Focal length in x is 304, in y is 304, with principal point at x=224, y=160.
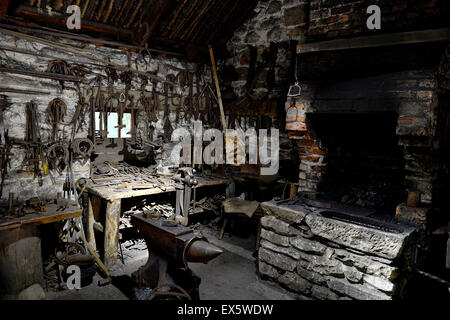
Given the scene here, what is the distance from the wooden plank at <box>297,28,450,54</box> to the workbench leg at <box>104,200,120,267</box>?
10.3 feet

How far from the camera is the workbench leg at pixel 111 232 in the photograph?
3.99m

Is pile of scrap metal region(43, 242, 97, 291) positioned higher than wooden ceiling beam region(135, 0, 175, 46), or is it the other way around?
wooden ceiling beam region(135, 0, 175, 46)

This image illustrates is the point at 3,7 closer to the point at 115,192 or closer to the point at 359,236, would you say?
the point at 115,192

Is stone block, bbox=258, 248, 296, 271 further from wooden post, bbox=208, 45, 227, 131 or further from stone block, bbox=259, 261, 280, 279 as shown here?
wooden post, bbox=208, 45, 227, 131

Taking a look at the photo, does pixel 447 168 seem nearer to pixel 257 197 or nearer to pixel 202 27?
pixel 257 197

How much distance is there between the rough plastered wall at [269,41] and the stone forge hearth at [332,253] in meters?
2.46

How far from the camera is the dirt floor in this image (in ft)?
11.6

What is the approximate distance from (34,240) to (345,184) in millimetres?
4181

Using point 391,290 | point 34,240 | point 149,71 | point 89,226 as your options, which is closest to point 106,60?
point 149,71

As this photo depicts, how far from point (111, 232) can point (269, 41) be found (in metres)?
4.16

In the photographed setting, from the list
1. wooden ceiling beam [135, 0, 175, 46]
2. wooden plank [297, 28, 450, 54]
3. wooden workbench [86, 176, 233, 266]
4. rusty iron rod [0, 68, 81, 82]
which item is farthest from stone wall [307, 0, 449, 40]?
rusty iron rod [0, 68, 81, 82]

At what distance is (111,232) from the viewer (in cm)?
405

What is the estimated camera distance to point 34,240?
3.40m

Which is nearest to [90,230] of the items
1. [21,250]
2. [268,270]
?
[21,250]
